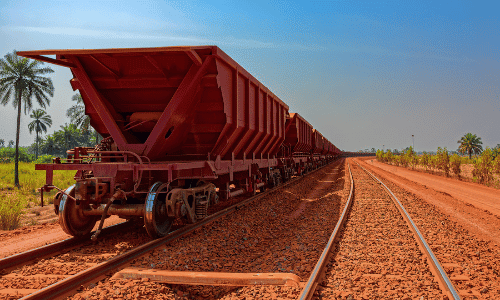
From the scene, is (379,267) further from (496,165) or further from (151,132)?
(496,165)

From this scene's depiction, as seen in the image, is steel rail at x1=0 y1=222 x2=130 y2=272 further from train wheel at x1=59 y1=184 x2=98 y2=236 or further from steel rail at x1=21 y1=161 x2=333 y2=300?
steel rail at x1=21 y1=161 x2=333 y2=300

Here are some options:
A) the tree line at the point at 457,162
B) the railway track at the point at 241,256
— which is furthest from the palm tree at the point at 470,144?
the railway track at the point at 241,256

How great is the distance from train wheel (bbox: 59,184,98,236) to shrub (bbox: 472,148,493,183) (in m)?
22.1

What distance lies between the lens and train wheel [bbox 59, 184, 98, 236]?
5.87 metres

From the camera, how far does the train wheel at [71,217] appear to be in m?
5.87

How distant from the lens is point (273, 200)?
11070 mm

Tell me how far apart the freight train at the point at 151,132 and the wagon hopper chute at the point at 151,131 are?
19mm

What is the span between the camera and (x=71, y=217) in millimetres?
5992

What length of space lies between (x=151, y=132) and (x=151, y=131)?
390mm

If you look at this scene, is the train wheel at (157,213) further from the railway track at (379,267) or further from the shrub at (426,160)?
the shrub at (426,160)

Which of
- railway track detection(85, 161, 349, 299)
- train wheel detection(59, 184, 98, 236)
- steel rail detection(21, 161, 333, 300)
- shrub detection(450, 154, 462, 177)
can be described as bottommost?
railway track detection(85, 161, 349, 299)

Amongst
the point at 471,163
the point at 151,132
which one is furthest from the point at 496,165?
the point at 151,132

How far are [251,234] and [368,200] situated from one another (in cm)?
625

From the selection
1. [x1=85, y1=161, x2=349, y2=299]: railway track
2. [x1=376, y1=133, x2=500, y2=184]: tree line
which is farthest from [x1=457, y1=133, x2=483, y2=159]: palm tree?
[x1=85, y1=161, x2=349, y2=299]: railway track
